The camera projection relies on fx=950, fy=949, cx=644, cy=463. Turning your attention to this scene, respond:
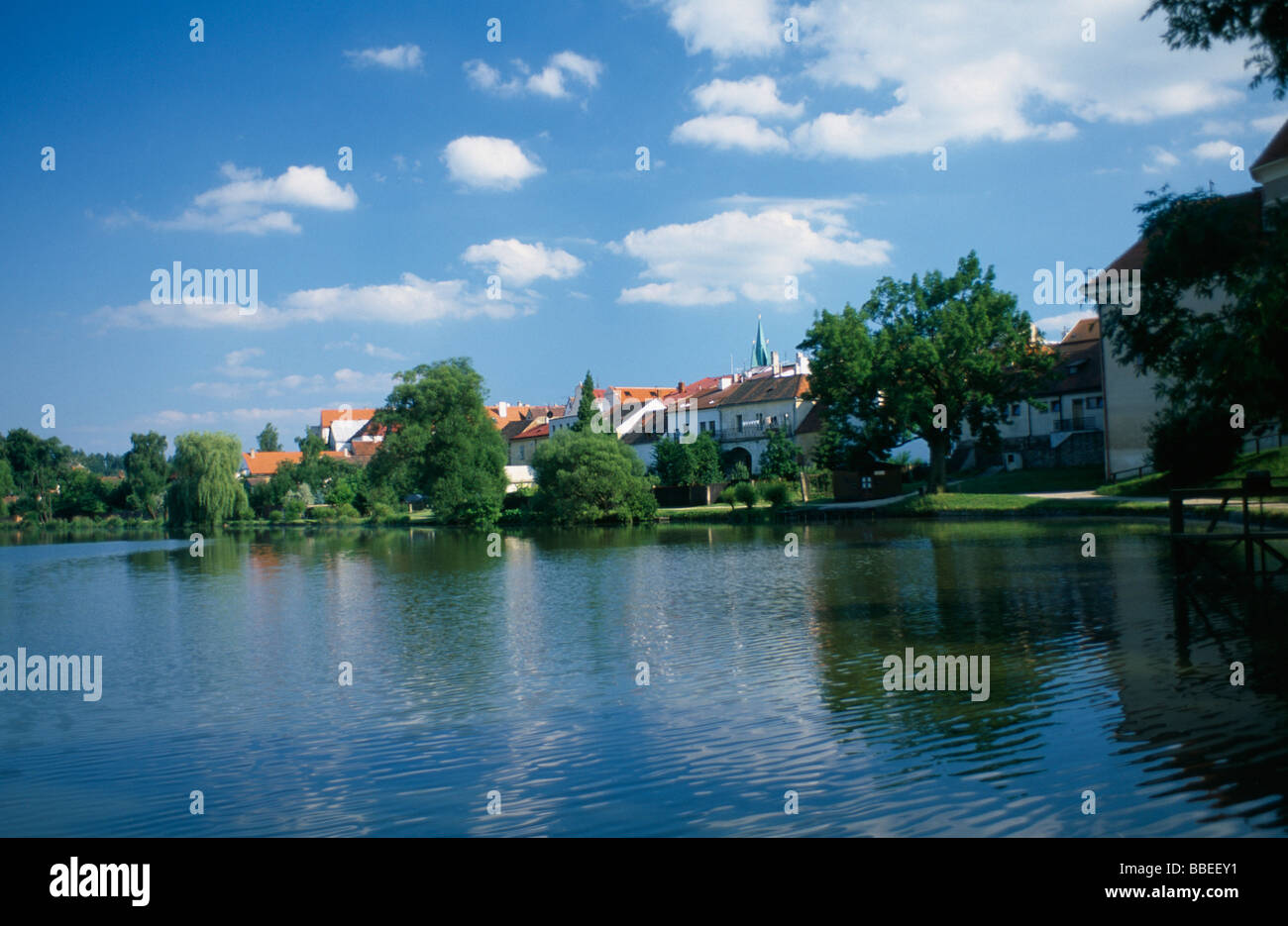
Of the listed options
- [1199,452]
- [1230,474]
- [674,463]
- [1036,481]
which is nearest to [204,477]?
[674,463]

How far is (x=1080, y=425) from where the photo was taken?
56.9 metres

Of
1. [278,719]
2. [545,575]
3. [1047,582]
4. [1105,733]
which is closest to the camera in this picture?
[1105,733]

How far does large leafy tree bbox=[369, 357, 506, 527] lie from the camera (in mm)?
65750

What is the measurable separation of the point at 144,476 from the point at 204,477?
116 feet

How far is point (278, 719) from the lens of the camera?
1085 centimetres

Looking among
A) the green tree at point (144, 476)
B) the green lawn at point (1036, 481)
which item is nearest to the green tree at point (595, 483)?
the green lawn at point (1036, 481)

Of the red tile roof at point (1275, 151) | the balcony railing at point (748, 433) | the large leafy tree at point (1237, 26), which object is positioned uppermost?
the red tile roof at point (1275, 151)

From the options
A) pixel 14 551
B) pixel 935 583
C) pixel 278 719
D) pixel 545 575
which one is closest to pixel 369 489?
pixel 14 551

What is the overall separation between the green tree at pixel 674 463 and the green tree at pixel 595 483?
10.2 metres

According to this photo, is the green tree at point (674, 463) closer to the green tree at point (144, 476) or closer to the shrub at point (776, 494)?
the shrub at point (776, 494)

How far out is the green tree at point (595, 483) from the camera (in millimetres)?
56688

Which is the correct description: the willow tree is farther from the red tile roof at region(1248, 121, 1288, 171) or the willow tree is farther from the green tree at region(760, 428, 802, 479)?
the red tile roof at region(1248, 121, 1288, 171)
